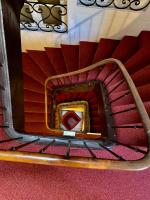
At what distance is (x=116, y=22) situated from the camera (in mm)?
4438

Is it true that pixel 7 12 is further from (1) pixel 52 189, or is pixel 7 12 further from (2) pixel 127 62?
(2) pixel 127 62

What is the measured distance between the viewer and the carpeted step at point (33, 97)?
17.2ft

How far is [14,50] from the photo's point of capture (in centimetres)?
295

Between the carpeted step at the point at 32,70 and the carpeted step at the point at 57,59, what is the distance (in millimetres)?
357

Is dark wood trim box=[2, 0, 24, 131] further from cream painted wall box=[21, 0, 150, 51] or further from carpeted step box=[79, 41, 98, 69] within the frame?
carpeted step box=[79, 41, 98, 69]

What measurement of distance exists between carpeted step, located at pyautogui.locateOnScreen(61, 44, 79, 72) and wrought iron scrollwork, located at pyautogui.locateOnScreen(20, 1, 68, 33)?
463 millimetres

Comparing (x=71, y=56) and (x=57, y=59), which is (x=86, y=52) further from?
(x=57, y=59)

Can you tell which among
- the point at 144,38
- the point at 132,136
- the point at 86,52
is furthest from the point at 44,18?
the point at 132,136

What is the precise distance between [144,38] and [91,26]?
3.44 feet

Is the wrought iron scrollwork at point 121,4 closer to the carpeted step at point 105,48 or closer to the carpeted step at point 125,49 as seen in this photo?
the carpeted step at point 125,49

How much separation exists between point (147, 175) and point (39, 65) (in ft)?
12.5

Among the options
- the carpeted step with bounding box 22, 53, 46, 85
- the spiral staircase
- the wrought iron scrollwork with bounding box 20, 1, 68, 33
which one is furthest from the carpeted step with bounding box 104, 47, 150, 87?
the carpeted step with bounding box 22, 53, 46, 85

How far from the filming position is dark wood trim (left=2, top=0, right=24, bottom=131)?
8.67ft

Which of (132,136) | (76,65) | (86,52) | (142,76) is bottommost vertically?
(132,136)
